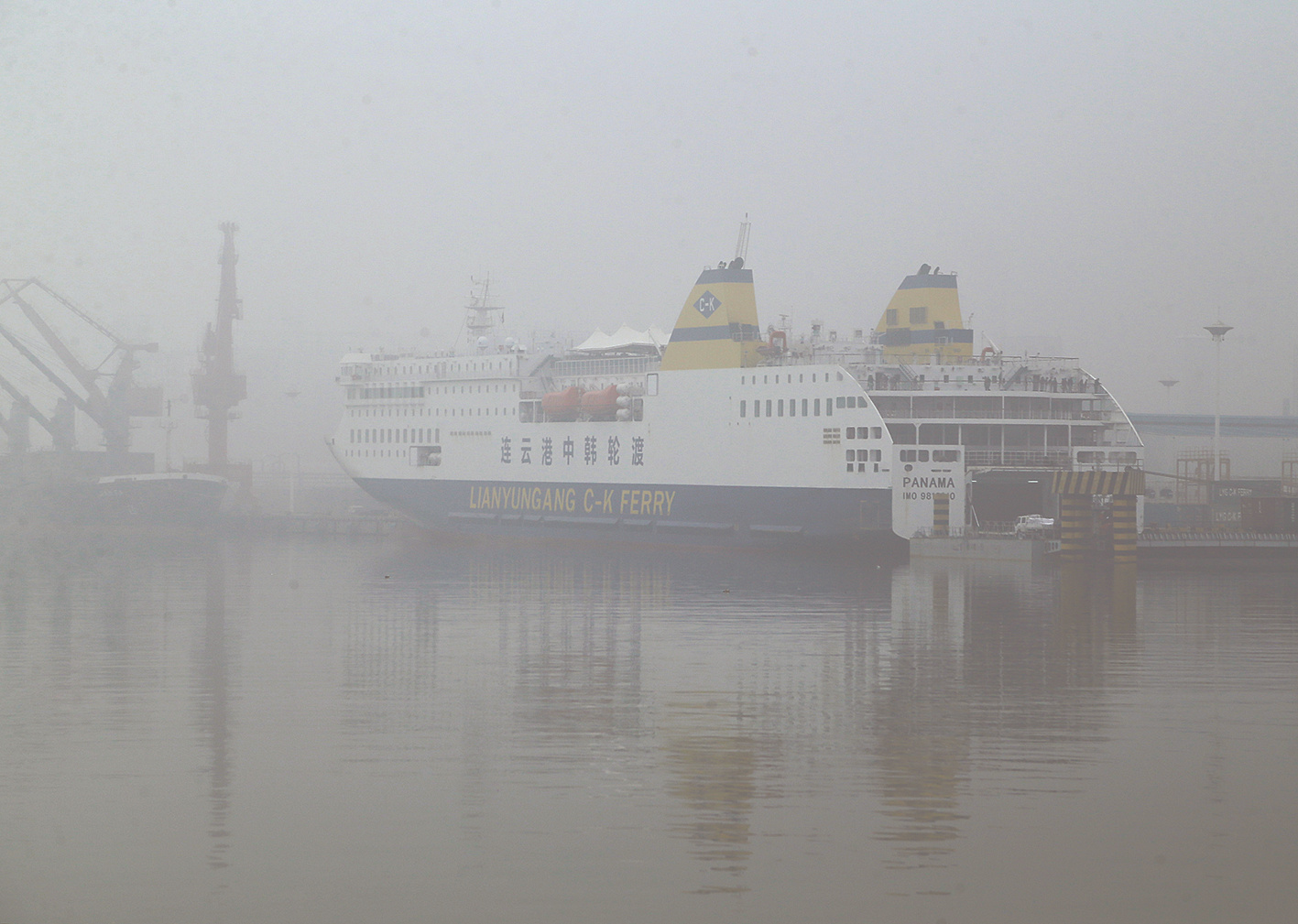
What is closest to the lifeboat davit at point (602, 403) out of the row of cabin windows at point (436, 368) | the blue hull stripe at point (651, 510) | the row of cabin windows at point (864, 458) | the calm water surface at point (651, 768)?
the blue hull stripe at point (651, 510)

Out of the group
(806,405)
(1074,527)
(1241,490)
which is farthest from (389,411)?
(1241,490)

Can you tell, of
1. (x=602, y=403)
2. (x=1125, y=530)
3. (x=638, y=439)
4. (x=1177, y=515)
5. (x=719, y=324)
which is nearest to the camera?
(x=1125, y=530)

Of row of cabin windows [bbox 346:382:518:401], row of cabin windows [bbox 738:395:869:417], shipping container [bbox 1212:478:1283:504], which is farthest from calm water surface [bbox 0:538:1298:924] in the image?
row of cabin windows [bbox 346:382:518:401]

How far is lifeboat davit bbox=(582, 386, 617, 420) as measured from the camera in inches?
1832

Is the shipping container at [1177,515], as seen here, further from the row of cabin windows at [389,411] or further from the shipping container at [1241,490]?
the row of cabin windows at [389,411]

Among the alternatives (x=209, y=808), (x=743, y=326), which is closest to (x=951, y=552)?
(x=743, y=326)

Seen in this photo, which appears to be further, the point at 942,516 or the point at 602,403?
the point at 602,403

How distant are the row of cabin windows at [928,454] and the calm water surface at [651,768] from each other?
13.6m

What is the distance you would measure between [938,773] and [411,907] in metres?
4.94

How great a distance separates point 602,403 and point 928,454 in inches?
497

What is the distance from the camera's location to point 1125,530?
35.6 m

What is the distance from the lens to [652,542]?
45.1 metres

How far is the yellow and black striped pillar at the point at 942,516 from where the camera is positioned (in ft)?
124

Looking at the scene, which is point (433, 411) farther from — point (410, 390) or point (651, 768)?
point (651, 768)
